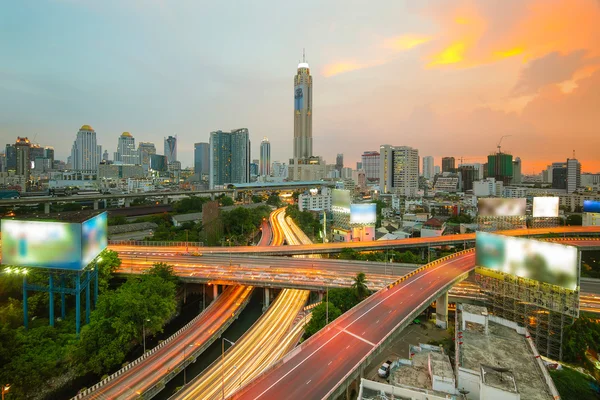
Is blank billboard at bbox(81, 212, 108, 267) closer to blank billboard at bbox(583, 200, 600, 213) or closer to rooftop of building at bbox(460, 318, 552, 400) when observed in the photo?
rooftop of building at bbox(460, 318, 552, 400)

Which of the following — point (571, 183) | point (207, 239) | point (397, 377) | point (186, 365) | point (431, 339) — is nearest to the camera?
point (397, 377)

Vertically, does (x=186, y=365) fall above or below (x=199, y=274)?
below

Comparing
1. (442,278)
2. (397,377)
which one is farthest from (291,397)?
(442,278)

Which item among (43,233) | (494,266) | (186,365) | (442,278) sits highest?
(43,233)

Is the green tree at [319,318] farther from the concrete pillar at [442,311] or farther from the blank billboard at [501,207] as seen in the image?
the blank billboard at [501,207]

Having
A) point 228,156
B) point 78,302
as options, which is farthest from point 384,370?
point 228,156

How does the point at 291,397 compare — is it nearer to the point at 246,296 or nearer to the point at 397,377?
the point at 397,377

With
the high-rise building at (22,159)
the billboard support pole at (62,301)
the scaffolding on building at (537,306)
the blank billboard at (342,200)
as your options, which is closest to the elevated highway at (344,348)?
the scaffolding on building at (537,306)
